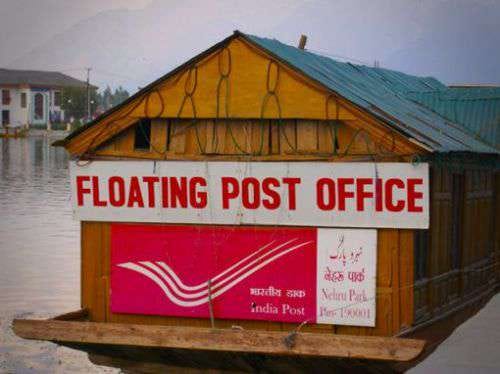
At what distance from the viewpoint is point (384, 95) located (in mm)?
21531

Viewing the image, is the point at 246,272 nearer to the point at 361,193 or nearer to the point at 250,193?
the point at 250,193

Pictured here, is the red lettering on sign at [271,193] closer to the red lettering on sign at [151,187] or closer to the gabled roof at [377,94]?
the gabled roof at [377,94]

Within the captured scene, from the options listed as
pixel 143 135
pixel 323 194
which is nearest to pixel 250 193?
pixel 323 194

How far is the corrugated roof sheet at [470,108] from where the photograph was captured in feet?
82.5

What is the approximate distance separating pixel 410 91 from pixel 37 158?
69.2m

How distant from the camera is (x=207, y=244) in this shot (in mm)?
17688

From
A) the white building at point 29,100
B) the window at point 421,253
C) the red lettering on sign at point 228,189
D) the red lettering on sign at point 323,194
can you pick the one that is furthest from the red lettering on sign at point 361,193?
the white building at point 29,100

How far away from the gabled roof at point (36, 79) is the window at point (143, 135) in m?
145

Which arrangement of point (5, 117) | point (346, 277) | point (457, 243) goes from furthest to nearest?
point (5, 117) → point (457, 243) → point (346, 277)

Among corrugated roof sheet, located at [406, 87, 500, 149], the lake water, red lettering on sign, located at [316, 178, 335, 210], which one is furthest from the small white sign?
corrugated roof sheet, located at [406, 87, 500, 149]

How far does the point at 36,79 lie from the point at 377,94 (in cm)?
15171

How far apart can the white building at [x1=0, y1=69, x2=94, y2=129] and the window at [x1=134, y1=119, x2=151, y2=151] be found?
5601 inches

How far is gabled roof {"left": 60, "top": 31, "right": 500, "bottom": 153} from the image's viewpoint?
17.0 metres

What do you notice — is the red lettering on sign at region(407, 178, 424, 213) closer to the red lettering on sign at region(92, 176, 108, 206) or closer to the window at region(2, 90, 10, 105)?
the red lettering on sign at region(92, 176, 108, 206)
